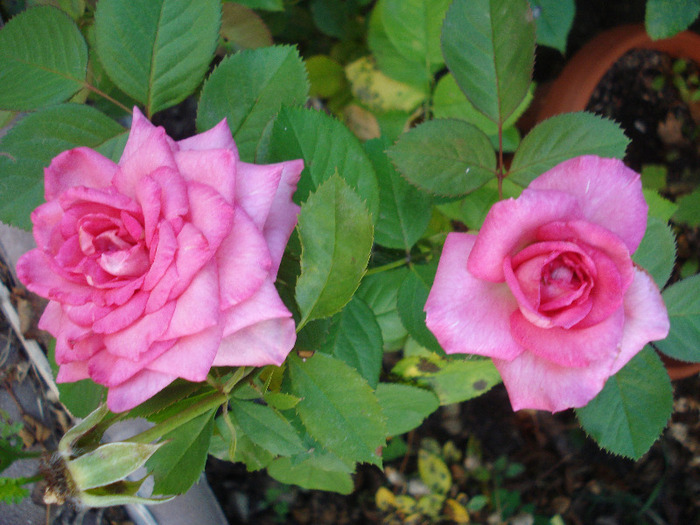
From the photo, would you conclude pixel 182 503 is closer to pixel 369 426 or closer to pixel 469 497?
pixel 369 426

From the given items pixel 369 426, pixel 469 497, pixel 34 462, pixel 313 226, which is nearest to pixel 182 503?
pixel 34 462

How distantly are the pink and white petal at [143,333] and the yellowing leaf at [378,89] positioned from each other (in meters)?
0.75

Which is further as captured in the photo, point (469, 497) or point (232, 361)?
point (469, 497)

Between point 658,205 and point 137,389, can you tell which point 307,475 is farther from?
point 658,205

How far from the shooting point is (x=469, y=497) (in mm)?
1288

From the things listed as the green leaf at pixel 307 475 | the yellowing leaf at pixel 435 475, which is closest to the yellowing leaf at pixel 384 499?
the yellowing leaf at pixel 435 475

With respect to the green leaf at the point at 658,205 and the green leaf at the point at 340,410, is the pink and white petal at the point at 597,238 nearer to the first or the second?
the green leaf at the point at 340,410

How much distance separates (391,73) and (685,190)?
0.82 m

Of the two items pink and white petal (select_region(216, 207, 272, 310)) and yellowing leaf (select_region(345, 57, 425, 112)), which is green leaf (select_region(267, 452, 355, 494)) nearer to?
pink and white petal (select_region(216, 207, 272, 310))

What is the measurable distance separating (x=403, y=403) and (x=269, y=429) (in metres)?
0.32

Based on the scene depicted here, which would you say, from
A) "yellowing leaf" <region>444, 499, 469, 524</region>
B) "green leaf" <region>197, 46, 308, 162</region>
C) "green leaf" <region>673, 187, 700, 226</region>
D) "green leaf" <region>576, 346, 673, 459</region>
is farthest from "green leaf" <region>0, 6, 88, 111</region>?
"yellowing leaf" <region>444, 499, 469, 524</region>

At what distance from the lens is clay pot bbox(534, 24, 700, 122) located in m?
1.08

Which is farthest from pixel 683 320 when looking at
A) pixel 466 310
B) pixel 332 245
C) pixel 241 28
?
pixel 241 28

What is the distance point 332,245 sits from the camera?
45 cm
